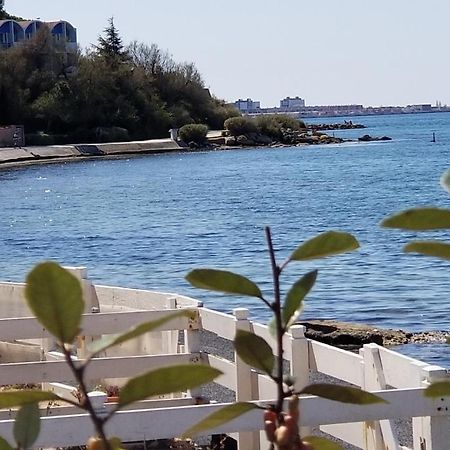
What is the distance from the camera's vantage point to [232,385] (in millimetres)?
6914

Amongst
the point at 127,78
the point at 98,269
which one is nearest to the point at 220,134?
the point at 127,78

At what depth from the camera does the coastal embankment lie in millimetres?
80250

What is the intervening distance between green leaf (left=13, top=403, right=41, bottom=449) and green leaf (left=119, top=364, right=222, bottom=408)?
0.37 feet

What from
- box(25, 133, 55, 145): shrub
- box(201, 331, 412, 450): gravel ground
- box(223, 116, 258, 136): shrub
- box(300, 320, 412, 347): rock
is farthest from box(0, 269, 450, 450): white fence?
box(223, 116, 258, 136): shrub

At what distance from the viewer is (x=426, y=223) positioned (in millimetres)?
1155

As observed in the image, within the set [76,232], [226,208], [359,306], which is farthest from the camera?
[226,208]

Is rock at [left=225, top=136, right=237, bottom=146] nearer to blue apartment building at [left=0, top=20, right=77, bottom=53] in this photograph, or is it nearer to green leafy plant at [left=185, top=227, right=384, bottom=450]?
blue apartment building at [left=0, top=20, right=77, bottom=53]

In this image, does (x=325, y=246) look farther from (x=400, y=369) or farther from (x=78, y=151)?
(x=78, y=151)

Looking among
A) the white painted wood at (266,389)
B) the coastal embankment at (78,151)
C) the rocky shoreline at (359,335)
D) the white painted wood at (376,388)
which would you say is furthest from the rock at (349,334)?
the coastal embankment at (78,151)

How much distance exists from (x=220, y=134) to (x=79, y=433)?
326ft

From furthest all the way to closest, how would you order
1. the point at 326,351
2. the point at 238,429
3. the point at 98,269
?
1. the point at 98,269
2. the point at 326,351
3. the point at 238,429

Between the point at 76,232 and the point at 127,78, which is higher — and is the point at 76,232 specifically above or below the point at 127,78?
below

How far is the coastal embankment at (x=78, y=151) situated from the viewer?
80.2m

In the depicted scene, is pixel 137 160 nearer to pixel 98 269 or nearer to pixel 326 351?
pixel 98 269
